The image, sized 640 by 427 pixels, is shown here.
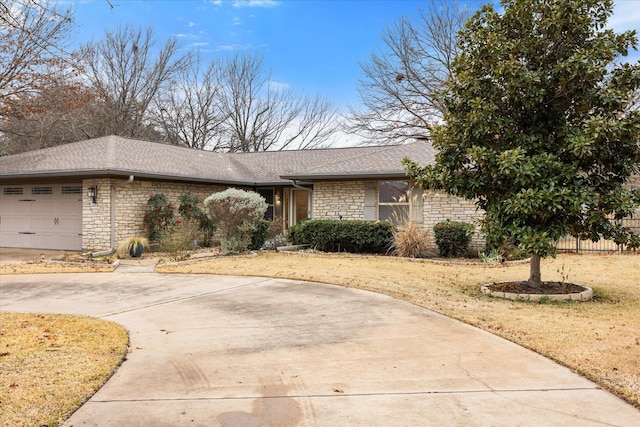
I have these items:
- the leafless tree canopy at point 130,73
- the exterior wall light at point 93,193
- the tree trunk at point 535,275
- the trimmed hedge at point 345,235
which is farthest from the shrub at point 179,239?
the leafless tree canopy at point 130,73

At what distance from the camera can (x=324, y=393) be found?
364cm

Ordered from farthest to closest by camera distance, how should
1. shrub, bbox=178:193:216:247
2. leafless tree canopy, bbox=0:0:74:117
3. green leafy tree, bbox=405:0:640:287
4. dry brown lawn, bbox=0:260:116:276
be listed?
leafless tree canopy, bbox=0:0:74:117
shrub, bbox=178:193:216:247
dry brown lawn, bbox=0:260:116:276
green leafy tree, bbox=405:0:640:287

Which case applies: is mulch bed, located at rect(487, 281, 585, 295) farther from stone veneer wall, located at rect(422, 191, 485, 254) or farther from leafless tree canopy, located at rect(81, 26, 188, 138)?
leafless tree canopy, located at rect(81, 26, 188, 138)

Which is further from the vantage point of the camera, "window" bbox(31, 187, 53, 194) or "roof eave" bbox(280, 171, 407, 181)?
"window" bbox(31, 187, 53, 194)

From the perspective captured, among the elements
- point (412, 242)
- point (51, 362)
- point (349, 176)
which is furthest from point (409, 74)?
point (51, 362)

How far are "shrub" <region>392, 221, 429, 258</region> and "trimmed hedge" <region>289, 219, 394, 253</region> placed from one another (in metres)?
0.55

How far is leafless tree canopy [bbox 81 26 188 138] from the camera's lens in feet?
93.1

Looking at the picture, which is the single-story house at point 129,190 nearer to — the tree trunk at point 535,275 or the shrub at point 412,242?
the shrub at point 412,242

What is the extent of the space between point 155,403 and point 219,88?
30832 millimetres

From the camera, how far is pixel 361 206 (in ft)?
49.8

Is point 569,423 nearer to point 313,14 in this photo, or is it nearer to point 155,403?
point 155,403

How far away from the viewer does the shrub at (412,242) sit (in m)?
13.3

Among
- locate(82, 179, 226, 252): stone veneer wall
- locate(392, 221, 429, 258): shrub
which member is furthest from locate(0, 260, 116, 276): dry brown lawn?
locate(392, 221, 429, 258): shrub

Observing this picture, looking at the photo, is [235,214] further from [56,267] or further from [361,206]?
[56,267]
